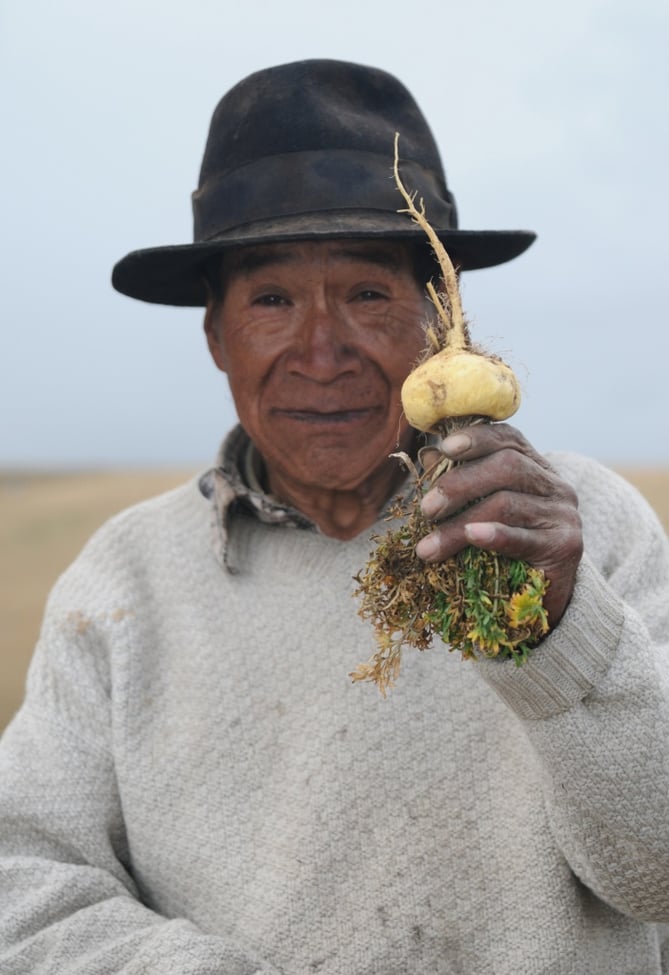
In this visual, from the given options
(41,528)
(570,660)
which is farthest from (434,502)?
(41,528)

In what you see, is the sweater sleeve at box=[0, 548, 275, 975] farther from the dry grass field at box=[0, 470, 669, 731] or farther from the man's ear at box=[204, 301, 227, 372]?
the dry grass field at box=[0, 470, 669, 731]

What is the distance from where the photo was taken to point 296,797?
113 inches

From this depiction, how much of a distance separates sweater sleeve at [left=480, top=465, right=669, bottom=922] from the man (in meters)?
0.02

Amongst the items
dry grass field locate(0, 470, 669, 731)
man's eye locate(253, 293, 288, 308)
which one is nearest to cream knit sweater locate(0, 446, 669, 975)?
man's eye locate(253, 293, 288, 308)

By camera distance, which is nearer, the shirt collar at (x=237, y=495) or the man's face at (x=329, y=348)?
the man's face at (x=329, y=348)

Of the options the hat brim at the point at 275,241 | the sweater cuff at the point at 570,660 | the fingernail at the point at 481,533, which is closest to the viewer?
the fingernail at the point at 481,533

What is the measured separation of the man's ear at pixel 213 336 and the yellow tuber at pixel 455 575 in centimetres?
119

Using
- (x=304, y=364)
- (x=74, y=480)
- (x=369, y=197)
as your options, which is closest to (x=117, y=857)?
(x=304, y=364)

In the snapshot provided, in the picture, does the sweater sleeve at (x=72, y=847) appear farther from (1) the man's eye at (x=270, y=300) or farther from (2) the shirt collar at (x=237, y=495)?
(1) the man's eye at (x=270, y=300)

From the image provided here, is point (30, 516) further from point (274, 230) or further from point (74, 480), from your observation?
point (274, 230)

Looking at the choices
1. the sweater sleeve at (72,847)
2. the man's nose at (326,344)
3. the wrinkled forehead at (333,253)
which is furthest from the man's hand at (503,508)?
the sweater sleeve at (72,847)

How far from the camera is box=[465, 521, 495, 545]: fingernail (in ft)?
6.24

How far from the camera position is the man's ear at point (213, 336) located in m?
3.22

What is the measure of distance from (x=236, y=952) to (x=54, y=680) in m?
0.95
